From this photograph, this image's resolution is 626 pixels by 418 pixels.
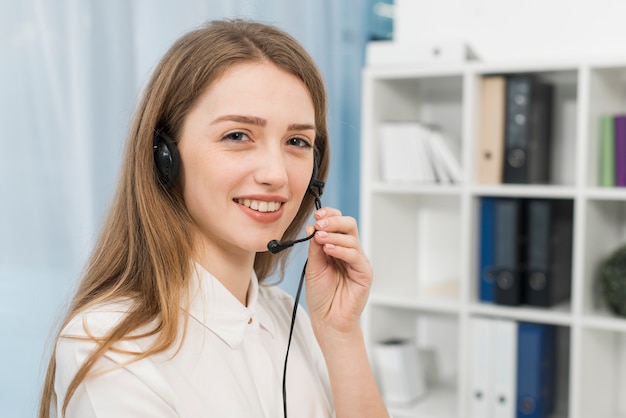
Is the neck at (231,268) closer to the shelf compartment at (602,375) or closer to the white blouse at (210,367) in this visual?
the white blouse at (210,367)

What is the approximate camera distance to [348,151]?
2.80 meters

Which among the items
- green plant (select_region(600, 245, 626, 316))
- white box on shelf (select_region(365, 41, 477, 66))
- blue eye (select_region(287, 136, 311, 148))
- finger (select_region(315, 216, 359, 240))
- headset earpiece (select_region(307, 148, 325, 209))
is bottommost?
green plant (select_region(600, 245, 626, 316))

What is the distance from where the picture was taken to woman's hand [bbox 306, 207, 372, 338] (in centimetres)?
132

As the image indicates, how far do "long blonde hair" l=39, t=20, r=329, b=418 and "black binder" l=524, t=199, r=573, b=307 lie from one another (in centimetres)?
135

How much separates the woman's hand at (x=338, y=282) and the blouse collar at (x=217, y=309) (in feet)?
0.49

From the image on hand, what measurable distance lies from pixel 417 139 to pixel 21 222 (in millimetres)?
1346

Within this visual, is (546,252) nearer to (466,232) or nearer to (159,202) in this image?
(466,232)

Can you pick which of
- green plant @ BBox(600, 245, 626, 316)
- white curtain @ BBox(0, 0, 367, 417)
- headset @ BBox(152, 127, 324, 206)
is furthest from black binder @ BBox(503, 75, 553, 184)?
headset @ BBox(152, 127, 324, 206)

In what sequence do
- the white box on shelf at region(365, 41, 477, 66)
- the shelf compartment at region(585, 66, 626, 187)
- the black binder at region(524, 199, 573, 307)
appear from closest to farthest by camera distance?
the shelf compartment at region(585, 66, 626, 187) < the black binder at region(524, 199, 573, 307) < the white box on shelf at region(365, 41, 477, 66)

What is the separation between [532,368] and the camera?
7.80 ft

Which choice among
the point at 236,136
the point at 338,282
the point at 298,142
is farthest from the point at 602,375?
the point at 236,136

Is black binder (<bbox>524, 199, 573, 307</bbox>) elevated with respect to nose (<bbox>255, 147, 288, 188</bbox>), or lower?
lower

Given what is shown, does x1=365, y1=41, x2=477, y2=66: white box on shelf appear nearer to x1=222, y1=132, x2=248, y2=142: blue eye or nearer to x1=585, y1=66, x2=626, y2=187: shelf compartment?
x1=585, y1=66, x2=626, y2=187: shelf compartment

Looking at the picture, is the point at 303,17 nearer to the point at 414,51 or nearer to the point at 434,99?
the point at 414,51
